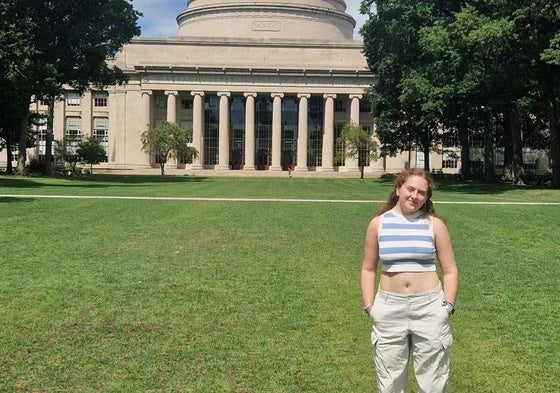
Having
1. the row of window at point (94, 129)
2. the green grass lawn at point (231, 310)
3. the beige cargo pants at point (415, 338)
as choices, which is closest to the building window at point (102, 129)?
the row of window at point (94, 129)

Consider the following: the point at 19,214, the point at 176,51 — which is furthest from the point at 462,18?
the point at 176,51

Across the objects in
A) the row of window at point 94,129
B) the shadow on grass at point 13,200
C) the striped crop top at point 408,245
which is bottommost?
the shadow on grass at point 13,200

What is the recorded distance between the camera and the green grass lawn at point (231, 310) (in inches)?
227

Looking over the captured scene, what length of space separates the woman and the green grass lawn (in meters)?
1.34

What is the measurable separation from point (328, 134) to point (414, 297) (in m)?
82.2

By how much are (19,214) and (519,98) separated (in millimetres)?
34493

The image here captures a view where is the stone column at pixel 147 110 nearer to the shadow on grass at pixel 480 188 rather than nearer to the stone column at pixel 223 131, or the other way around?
the stone column at pixel 223 131

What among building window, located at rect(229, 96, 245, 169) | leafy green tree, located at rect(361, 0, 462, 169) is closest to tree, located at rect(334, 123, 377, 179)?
leafy green tree, located at rect(361, 0, 462, 169)

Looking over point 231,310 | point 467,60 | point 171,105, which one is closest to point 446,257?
point 231,310

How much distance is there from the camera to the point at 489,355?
6418 mm

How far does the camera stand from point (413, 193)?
4324 mm

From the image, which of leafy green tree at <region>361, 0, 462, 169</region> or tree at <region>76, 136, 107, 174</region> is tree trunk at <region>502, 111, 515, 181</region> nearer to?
leafy green tree at <region>361, 0, 462, 169</region>

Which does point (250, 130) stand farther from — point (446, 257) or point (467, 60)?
point (446, 257)

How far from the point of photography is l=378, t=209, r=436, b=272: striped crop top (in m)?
4.32
